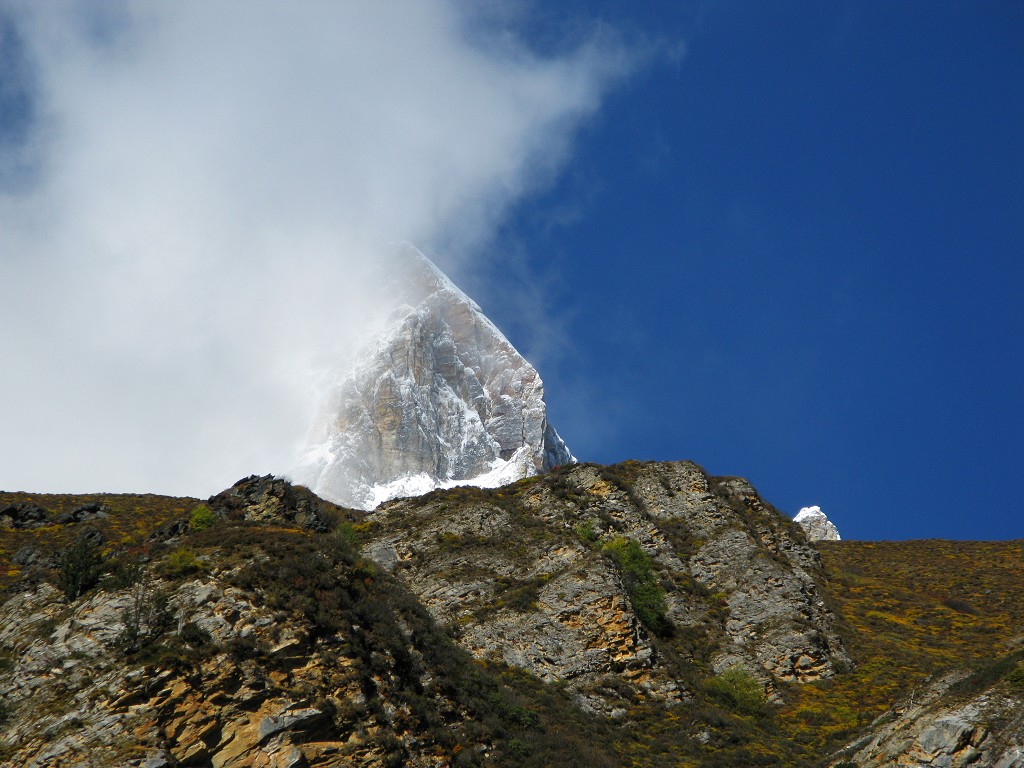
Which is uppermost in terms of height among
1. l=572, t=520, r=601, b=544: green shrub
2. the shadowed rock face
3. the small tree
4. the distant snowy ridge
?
the distant snowy ridge

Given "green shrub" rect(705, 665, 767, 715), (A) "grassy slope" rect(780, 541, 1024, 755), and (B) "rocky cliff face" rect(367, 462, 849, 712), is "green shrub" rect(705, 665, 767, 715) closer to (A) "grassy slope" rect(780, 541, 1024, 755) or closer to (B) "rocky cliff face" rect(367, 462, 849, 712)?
(B) "rocky cliff face" rect(367, 462, 849, 712)

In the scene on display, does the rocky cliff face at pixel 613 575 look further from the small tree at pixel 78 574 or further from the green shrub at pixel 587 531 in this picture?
the small tree at pixel 78 574

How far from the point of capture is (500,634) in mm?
44344

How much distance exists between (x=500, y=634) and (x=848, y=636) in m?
25.1

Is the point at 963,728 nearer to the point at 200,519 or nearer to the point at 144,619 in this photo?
the point at 144,619

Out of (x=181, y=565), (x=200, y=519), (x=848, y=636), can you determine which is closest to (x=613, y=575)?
(x=848, y=636)

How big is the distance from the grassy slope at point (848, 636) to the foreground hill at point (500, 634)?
219 millimetres

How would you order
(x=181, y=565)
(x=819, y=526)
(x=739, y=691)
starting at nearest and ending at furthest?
(x=181, y=565), (x=739, y=691), (x=819, y=526)

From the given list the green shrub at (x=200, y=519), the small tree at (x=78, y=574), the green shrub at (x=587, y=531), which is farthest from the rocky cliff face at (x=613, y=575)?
the small tree at (x=78, y=574)

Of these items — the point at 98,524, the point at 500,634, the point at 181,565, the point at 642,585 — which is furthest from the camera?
the point at 98,524

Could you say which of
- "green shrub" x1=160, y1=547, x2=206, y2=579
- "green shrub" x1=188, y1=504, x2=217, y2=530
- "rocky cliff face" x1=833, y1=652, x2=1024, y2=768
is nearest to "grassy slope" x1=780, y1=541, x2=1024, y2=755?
"rocky cliff face" x1=833, y1=652, x2=1024, y2=768

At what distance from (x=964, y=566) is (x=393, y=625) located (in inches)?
2461

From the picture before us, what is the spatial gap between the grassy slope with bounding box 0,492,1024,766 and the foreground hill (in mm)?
219

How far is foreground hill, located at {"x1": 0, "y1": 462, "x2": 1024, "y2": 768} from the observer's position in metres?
25.4
